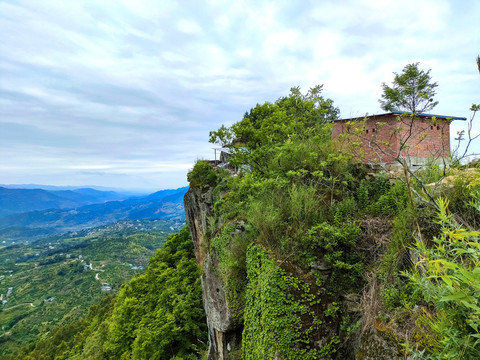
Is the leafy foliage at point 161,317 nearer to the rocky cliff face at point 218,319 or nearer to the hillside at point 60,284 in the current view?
the rocky cliff face at point 218,319

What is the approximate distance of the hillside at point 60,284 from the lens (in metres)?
49.3

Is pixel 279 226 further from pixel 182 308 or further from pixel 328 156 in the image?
pixel 182 308

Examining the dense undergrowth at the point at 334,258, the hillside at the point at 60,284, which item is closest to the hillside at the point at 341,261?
the dense undergrowth at the point at 334,258

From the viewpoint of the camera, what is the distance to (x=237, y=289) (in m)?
6.87

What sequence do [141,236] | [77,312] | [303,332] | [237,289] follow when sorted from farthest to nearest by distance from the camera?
1. [141,236]
2. [77,312]
3. [237,289]
4. [303,332]

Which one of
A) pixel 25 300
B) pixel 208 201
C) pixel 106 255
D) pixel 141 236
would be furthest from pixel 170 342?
pixel 141 236

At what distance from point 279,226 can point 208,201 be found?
23.1ft

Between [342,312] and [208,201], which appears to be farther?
[208,201]

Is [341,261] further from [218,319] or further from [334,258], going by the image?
[218,319]

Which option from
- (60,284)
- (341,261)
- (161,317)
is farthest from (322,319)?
(60,284)

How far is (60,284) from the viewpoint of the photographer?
238 ft

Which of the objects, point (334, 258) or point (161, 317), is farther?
point (161, 317)

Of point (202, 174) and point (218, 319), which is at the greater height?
point (202, 174)

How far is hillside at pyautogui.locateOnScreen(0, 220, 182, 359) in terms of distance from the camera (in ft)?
162
